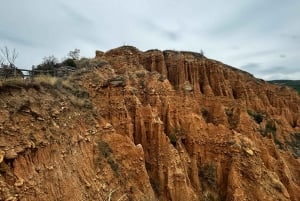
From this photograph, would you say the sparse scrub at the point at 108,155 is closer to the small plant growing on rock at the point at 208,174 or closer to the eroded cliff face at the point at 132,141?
the eroded cliff face at the point at 132,141

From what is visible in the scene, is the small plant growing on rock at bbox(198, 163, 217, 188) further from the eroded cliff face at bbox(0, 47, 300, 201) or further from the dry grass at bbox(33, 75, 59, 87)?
the dry grass at bbox(33, 75, 59, 87)

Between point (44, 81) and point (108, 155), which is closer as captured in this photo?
point (44, 81)

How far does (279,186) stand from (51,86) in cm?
1503

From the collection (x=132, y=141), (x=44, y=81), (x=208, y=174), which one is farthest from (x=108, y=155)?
(x=208, y=174)

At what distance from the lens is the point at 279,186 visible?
21.2m

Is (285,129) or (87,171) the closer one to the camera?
(87,171)

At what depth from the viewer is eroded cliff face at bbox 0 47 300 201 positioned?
12.5 m

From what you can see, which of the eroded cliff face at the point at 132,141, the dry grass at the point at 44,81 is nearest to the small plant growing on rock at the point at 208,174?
the eroded cliff face at the point at 132,141

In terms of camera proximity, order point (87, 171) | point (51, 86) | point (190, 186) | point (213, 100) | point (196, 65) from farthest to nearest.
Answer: point (196, 65) < point (213, 100) < point (190, 186) < point (51, 86) < point (87, 171)

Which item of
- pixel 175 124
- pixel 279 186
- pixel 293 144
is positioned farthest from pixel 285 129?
pixel 175 124

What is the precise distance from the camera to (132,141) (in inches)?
725

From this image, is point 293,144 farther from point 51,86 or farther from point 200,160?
point 51,86

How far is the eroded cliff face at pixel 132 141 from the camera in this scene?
12.5 metres

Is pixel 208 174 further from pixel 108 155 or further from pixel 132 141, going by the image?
pixel 108 155
